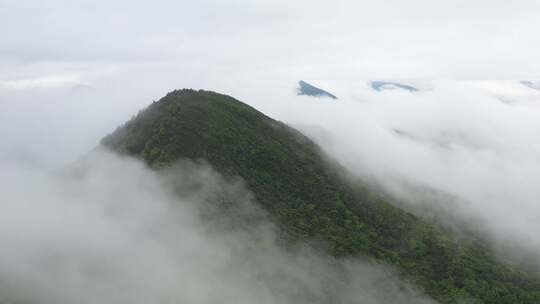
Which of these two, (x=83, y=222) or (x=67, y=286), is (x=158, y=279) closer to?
(x=67, y=286)

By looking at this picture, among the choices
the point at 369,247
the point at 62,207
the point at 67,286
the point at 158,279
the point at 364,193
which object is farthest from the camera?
the point at 364,193

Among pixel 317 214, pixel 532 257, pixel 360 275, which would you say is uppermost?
pixel 317 214

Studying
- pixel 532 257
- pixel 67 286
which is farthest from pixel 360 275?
pixel 532 257

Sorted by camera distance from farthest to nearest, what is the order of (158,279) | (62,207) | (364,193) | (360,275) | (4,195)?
1. (4,195)
2. (364,193)
3. (62,207)
4. (360,275)
5. (158,279)

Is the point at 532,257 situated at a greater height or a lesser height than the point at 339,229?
lesser

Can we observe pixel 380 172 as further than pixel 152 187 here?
Yes

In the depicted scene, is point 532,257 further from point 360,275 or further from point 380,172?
point 360,275

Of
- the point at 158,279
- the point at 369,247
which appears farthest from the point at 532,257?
the point at 158,279
